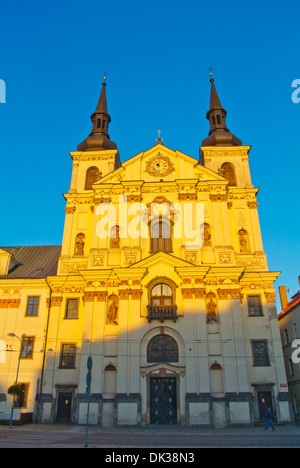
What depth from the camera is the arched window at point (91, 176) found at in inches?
1422

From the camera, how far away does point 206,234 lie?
31.6m

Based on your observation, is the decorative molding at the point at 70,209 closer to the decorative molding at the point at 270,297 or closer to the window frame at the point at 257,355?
the decorative molding at the point at 270,297

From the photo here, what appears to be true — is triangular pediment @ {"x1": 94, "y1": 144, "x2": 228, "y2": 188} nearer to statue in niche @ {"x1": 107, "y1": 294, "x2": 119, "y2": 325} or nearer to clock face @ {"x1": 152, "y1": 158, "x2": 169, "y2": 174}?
clock face @ {"x1": 152, "y1": 158, "x2": 169, "y2": 174}

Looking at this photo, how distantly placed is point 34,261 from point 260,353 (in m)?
22.5

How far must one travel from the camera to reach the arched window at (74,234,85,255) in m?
32.8

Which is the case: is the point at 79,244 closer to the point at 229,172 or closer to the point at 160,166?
the point at 160,166

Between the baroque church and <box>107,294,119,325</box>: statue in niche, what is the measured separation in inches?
3.2

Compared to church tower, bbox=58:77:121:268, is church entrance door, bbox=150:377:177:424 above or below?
A: below

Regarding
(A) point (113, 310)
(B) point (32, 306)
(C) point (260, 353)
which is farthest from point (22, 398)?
(C) point (260, 353)

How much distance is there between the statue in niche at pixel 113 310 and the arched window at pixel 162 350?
10.8 ft

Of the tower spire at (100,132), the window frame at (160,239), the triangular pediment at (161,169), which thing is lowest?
the window frame at (160,239)

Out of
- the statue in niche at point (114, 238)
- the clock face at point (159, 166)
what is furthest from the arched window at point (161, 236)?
the clock face at point (159, 166)

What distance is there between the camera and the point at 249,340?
28.4 metres

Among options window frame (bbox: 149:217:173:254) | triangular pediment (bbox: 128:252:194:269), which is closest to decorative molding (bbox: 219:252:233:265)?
triangular pediment (bbox: 128:252:194:269)
